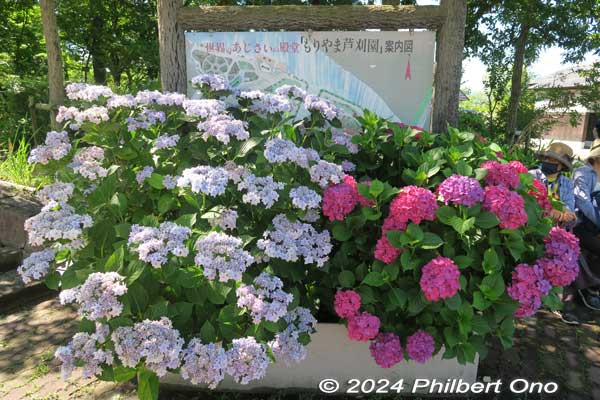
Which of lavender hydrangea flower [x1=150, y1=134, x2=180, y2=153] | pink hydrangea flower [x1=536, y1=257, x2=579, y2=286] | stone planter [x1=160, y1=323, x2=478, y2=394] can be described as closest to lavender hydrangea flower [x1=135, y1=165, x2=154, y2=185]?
lavender hydrangea flower [x1=150, y1=134, x2=180, y2=153]

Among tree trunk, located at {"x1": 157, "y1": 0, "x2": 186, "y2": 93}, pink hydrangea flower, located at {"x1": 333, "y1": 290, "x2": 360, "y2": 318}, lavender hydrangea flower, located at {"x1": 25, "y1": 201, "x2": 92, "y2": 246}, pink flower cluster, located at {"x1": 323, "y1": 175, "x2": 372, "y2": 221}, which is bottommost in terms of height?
pink hydrangea flower, located at {"x1": 333, "y1": 290, "x2": 360, "y2": 318}

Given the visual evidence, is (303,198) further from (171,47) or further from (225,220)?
(171,47)

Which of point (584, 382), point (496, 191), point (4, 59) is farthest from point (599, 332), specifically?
point (4, 59)

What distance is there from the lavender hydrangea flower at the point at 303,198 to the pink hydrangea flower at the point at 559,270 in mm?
1153

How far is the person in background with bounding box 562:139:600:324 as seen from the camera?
12.4 feet

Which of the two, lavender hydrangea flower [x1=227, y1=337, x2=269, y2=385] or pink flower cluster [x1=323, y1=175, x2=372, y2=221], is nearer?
lavender hydrangea flower [x1=227, y1=337, x2=269, y2=385]

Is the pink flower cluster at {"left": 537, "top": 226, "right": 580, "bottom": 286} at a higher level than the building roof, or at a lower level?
lower

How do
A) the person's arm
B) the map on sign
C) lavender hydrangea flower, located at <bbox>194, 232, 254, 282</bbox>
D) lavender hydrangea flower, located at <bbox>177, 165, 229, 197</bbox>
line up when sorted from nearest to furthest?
lavender hydrangea flower, located at <bbox>194, 232, 254, 282</bbox> < lavender hydrangea flower, located at <bbox>177, 165, 229, 197</bbox> < the map on sign < the person's arm

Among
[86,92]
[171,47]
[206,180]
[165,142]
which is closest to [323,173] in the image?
[206,180]

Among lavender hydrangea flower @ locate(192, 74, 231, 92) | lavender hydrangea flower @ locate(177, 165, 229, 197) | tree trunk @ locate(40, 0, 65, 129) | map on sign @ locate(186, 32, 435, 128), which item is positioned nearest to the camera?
lavender hydrangea flower @ locate(177, 165, 229, 197)

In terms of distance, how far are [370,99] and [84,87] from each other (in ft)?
6.36

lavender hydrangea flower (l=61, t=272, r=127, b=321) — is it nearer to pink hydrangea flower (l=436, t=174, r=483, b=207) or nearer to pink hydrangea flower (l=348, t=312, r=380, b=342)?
pink hydrangea flower (l=348, t=312, r=380, b=342)

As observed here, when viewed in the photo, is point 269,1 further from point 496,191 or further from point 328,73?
point 496,191

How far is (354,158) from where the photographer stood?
2.79 meters
